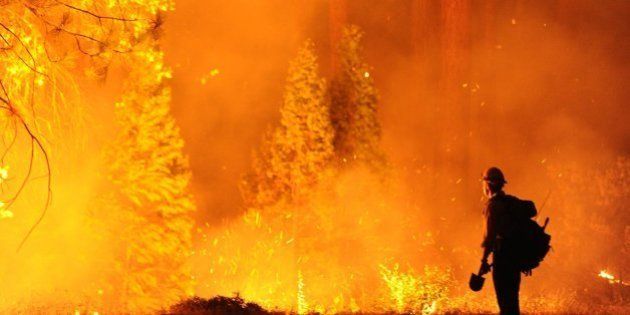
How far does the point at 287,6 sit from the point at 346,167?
998cm

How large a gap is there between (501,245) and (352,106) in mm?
11026

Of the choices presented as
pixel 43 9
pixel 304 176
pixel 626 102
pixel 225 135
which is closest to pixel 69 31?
pixel 43 9

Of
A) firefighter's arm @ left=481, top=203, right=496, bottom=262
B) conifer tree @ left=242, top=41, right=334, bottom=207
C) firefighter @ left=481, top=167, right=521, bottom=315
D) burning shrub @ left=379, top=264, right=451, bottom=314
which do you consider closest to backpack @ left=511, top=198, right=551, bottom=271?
firefighter @ left=481, top=167, right=521, bottom=315

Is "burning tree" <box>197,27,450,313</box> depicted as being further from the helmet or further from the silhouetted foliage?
the helmet

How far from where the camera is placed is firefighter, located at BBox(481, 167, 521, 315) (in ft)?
20.5

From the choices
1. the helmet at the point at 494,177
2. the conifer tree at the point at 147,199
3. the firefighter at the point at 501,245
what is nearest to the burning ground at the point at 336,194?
the conifer tree at the point at 147,199

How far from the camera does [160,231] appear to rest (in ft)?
51.0

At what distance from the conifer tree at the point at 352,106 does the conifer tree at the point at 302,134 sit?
0.66 metres

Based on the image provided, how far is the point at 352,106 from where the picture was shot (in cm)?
1703

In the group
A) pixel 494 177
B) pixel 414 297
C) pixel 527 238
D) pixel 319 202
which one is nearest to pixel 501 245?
pixel 527 238

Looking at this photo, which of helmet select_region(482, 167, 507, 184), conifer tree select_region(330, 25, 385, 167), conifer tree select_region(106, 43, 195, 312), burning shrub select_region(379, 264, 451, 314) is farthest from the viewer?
conifer tree select_region(330, 25, 385, 167)

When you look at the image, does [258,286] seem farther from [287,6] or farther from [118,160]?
[287,6]

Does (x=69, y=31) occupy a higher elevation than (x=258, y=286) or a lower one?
higher

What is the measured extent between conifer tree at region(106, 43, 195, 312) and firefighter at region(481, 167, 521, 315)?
10.2 m
